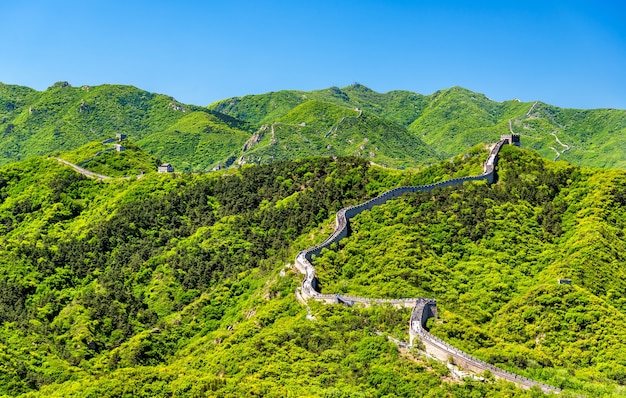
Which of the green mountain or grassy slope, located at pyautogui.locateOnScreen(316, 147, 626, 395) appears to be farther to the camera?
grassy slope, located at pyautogui.locateOnScreen(316, 147, 626, 395)

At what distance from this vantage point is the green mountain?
65.6 meters

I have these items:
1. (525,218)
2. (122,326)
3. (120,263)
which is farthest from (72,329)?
(525,218)

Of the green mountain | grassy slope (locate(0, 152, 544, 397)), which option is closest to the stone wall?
the green mountain

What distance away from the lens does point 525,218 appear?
99.9 meters

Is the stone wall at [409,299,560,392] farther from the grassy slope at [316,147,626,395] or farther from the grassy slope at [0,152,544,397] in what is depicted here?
the grassy slope at [316,147,626,395]

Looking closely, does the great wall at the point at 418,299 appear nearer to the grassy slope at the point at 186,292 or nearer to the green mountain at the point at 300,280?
the green mountain at the point at 300,280

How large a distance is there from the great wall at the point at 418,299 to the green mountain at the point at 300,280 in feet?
3.75

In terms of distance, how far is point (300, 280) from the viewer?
8481 cm

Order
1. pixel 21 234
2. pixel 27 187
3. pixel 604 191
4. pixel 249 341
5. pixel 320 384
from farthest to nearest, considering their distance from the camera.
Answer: pixel 27 187, pixel 21 234, pixel 604 191, pixel 249 341, pixel 320 384

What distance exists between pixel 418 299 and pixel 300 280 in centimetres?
1562

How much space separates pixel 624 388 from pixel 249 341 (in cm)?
2888

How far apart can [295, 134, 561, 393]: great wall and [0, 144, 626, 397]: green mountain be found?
1.14 m

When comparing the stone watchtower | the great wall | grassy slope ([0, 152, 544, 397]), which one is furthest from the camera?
the stone watchtower

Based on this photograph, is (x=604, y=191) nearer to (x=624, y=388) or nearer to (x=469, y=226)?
(x=469, y=226)
